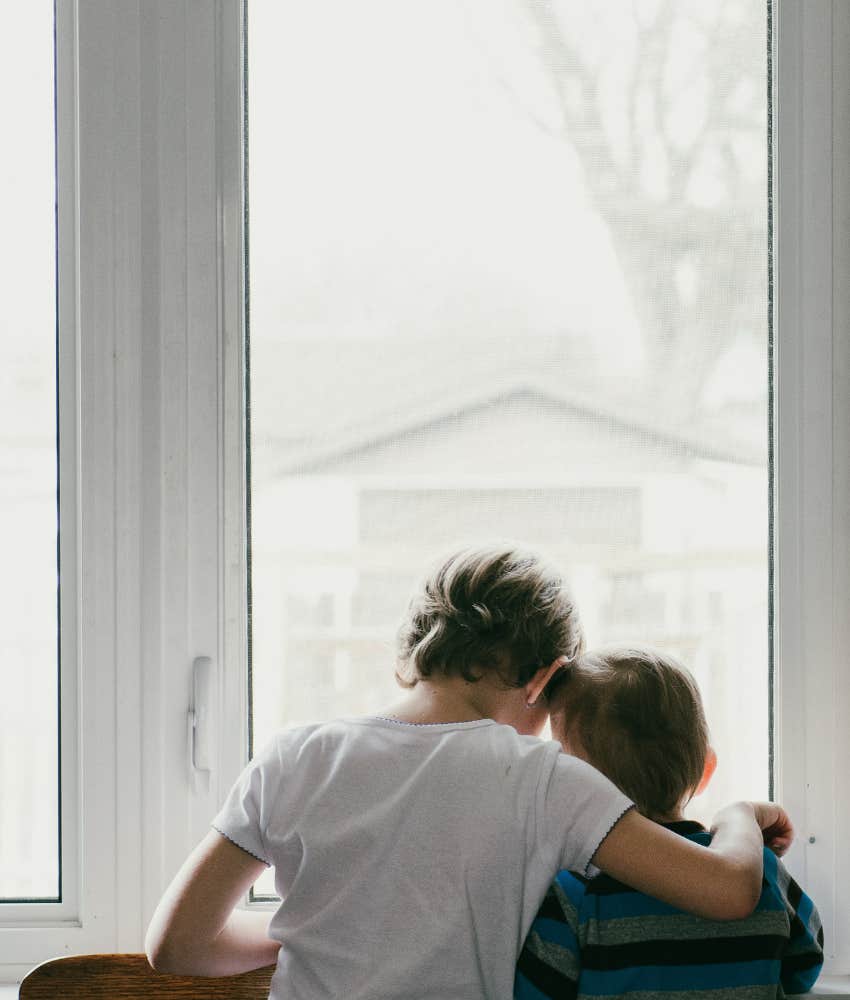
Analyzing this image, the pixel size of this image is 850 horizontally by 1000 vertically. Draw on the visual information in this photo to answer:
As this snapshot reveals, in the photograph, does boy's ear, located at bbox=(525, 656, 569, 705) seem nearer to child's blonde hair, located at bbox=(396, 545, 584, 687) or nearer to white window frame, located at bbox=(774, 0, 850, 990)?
child's blonde hair, located at bbox=(396, 545, 584, 687)

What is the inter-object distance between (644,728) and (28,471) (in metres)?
0.83

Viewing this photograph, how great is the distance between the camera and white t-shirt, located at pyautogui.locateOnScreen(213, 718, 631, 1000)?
96cm

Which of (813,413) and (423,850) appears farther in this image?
(813,413)

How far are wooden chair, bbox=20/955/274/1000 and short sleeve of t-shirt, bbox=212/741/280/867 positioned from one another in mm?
242

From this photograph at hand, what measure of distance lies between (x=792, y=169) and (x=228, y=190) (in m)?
0.71

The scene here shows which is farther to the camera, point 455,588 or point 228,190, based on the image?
point 228,190

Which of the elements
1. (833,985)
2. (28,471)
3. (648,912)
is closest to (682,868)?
(648,912)

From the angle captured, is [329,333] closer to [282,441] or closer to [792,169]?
[282,441]

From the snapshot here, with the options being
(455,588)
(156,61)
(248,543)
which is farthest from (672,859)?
(156,61)

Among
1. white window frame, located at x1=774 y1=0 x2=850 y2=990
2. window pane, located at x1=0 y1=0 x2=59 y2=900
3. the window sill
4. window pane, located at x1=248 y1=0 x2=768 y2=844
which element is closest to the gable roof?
window pane, located at x1=248 y1=0 x2=768 y2=844

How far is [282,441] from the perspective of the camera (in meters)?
1.32

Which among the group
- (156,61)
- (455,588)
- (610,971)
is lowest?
(610,971)

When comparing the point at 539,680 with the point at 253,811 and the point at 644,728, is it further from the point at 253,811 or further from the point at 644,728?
the point at 253,811

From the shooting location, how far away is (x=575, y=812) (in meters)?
0.97
